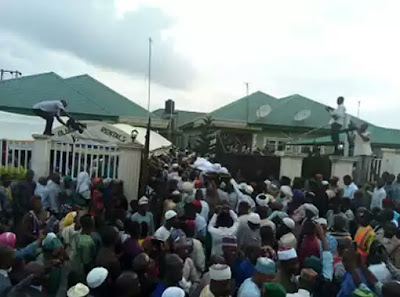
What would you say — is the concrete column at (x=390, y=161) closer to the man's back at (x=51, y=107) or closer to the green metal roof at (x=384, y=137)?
the man's back at (x=51, y=107)

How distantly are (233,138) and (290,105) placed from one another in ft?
16.1

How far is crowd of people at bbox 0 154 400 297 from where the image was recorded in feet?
14.0

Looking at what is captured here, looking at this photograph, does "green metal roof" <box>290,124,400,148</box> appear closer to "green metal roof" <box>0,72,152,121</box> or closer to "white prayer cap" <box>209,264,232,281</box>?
"green metal roof" <box>0,72,152,121</box>

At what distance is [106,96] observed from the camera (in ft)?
94.9

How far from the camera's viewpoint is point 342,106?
14.2m

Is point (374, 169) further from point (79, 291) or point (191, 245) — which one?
point (79, 291)

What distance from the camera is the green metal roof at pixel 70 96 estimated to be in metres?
25.6

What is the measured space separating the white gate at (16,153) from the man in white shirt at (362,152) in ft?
27.5

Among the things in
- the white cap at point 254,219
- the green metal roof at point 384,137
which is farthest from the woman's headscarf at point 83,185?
the green metal roof at point 384,137

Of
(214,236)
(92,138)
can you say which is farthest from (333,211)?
(92,138)

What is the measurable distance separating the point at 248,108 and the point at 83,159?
2087cm

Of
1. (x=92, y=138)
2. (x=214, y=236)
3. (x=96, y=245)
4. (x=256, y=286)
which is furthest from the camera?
(x=92, y=138)

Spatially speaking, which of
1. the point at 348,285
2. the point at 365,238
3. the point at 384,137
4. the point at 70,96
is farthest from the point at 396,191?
the point at 70,96

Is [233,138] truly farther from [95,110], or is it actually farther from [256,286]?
[256,286]
